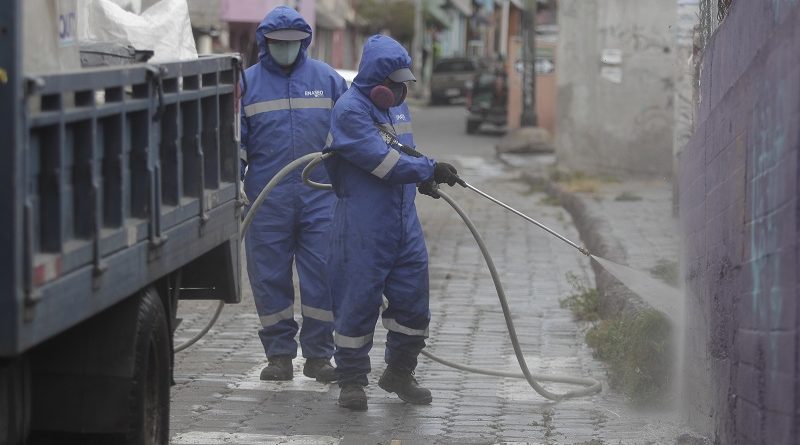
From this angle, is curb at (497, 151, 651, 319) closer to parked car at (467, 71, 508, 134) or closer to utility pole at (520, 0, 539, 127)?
utility pole at (520, 0, 539, 127)

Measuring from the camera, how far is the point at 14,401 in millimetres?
4824

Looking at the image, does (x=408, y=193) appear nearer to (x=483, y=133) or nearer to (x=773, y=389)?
(x=773, y=389)

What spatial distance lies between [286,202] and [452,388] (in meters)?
1.36

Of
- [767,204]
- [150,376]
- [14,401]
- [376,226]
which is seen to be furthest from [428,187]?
[14,401]

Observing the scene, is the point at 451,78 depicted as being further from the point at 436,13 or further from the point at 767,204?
the point at 767,204

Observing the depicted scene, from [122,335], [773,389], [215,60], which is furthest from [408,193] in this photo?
[773,389]

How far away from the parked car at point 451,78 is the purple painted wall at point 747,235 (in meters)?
46.9

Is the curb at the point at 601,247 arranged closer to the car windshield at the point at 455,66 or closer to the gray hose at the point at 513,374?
the gray hose at the point at 513,374

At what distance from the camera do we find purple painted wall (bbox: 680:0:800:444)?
469 cm

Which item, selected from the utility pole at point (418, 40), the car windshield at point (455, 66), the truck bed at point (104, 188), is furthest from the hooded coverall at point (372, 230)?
the utility pole at point (418, 40)

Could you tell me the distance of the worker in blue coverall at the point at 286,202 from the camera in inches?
337

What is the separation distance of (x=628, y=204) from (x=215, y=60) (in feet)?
37.8

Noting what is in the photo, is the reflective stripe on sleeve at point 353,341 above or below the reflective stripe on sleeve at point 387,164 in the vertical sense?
below

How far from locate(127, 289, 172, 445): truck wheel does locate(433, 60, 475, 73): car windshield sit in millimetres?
48669
